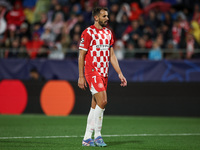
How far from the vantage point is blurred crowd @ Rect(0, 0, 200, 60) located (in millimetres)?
16312

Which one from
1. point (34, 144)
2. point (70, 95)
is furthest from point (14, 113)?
point (34, 144)

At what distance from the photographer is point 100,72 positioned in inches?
313

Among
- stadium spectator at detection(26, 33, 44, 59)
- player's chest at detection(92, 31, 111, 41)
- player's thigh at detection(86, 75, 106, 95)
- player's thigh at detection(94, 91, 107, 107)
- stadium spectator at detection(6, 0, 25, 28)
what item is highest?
stadium spectator at detection(6, 0, 25, 28)

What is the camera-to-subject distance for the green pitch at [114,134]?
7.85 m

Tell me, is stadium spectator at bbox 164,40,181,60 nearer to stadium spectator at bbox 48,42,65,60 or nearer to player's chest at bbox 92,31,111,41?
stadium spectator at bbox 48,42,65,60

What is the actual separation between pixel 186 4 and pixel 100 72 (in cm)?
1229

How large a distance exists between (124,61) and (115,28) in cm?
316

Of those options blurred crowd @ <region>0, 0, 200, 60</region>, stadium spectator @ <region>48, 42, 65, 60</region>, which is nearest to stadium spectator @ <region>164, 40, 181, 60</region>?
blurred crowd @ <region>0, 0, 200, 60</region>

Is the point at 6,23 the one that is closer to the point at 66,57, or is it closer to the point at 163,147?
the point at 66,57

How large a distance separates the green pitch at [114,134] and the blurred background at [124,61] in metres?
1.19

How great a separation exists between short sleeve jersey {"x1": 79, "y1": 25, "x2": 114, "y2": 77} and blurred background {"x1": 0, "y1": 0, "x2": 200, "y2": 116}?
267 inches

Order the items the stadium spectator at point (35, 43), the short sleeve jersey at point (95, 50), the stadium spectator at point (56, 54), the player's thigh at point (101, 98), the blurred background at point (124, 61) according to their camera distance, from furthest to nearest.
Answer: the stadium spectator at point (35, 43), the stadium spectator at point (56, 54), the blurred background at point (124, 61), the short sleeve jersey at point (95, 50), the player's thigh at point (101, 98)

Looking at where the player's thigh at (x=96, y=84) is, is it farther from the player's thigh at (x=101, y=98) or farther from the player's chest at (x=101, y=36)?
the player's chest at (x=101, y=36)

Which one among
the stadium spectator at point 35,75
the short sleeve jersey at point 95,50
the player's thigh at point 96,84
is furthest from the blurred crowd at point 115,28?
the player's thigh at point 96,84
